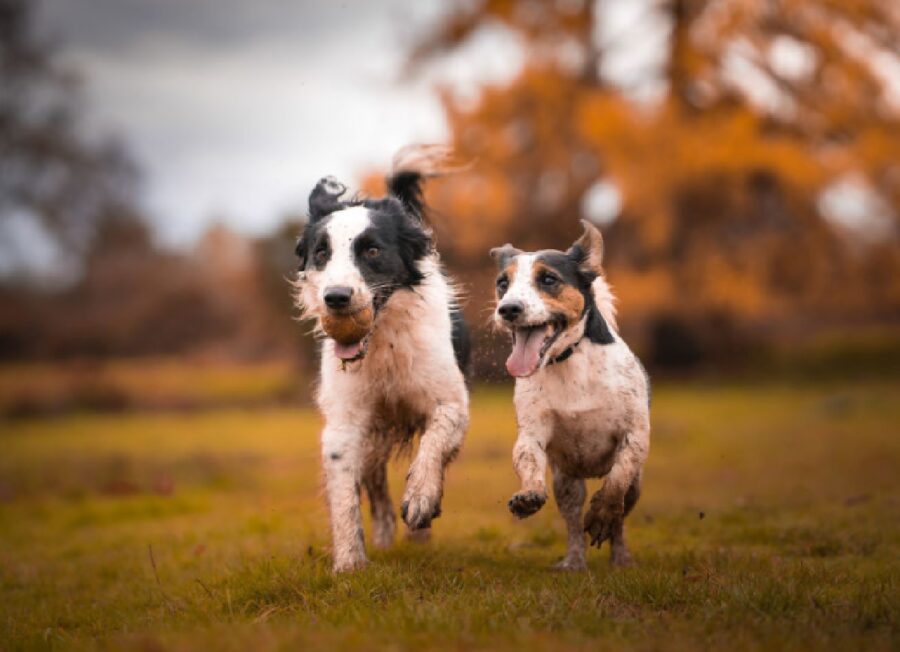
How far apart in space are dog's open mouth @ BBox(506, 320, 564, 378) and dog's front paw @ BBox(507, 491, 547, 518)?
64 centimetres

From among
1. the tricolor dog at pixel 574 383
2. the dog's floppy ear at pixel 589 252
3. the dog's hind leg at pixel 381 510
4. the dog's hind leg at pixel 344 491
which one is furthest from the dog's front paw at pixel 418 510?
the dog's floppy ear at pixel 589 252

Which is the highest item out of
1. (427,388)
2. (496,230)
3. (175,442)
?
(496,230)

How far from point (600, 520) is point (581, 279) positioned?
136 centimetres

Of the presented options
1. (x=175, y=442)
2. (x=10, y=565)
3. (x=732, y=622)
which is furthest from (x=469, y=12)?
(x=732, y=622)

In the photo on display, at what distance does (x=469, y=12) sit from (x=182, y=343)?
16519 millimetres

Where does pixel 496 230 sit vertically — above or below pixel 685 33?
below

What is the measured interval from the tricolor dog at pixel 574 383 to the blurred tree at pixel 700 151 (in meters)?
14.8

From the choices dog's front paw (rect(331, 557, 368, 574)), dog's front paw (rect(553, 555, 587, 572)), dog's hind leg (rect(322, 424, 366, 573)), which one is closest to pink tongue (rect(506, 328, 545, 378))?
dog's hind leg (rect(322, 424, 366, 573))

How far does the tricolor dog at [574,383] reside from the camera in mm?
4988

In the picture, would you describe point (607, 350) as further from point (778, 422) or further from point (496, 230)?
point (496, 230)

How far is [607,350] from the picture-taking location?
534cm

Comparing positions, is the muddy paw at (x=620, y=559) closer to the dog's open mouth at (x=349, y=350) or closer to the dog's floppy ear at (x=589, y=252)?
the dog's floppy ear at (x=589, y=252)

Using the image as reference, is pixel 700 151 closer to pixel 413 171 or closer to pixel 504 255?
pixel 413 171

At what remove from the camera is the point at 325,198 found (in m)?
5.85
